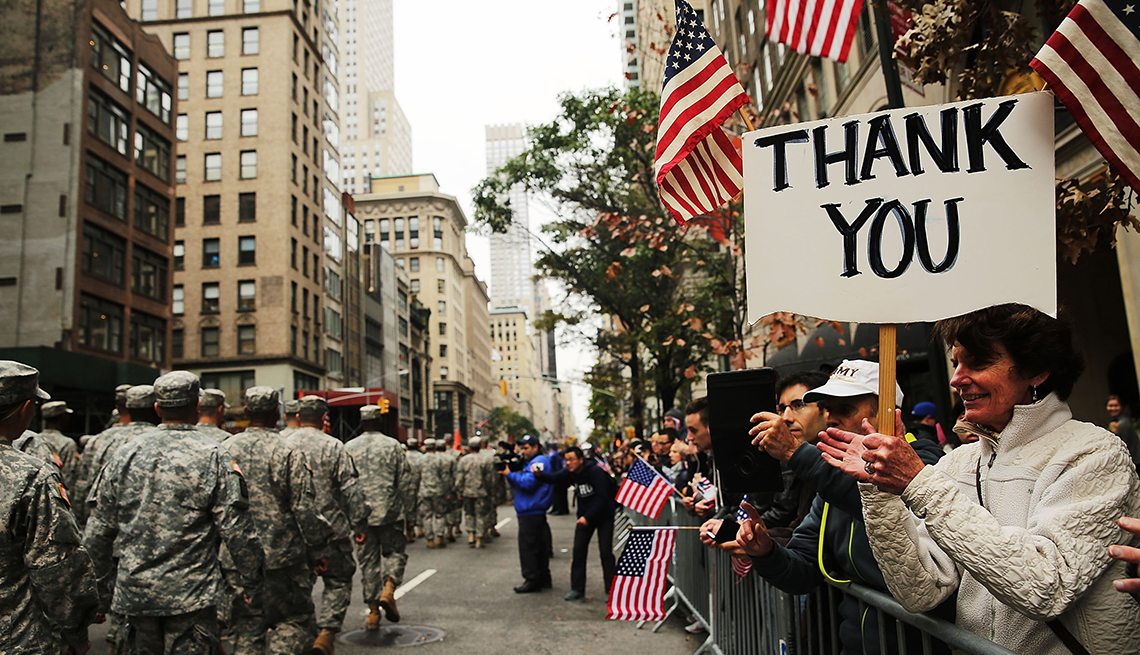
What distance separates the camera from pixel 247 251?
170 feet

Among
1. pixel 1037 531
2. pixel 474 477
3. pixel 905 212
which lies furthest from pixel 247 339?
pixel 1037 531

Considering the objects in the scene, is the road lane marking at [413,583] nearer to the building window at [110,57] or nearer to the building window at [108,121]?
the building window at [110,57]

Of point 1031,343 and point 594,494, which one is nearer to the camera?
point 1031,343

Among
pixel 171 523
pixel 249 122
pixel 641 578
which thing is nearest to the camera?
pixel 171 523

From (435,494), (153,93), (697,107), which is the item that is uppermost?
(153,93)

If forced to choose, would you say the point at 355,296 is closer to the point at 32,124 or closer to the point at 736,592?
the point at 32,124

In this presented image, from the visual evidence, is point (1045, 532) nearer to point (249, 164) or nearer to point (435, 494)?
point (435, 494)

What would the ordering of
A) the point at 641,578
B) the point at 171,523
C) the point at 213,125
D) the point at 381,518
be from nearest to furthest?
the point at 171,523 → the point at 641,578 → the point at 381,518 → the point at 213,125

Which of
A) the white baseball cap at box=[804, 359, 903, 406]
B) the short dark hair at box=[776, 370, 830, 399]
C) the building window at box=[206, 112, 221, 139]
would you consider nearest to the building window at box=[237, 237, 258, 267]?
the building window at box=[206, 112, 221, 139]

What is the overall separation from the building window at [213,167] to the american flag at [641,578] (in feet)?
173

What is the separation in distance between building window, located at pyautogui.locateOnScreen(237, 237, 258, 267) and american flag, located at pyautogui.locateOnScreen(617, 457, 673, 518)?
48.6 metres

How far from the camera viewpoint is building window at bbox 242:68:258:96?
176 feet

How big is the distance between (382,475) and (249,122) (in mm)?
48695

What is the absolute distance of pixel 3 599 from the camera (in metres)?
3.76
